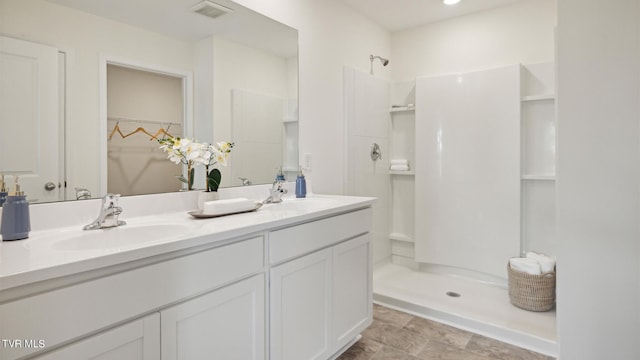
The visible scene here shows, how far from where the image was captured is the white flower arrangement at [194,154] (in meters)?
1.63

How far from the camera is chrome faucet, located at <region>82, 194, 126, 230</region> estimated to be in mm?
1289

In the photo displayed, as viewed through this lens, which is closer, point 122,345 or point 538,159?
point 122,345

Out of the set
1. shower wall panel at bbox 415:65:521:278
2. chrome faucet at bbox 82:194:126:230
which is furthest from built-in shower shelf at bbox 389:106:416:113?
chrome faucet at bbox 82:194:126:230

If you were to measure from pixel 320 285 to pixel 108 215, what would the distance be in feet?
3.21

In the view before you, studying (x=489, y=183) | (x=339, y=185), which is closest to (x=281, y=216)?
(x=339, y=185)

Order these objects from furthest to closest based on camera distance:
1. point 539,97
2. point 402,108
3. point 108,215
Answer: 1. point 402,108
2. point 539,97
3. point 108,215

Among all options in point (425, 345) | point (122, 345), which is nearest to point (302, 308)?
point (122, 345)

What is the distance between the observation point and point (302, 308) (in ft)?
5.22

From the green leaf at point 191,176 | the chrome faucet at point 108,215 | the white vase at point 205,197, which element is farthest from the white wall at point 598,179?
the chrome faucet at point 108,215

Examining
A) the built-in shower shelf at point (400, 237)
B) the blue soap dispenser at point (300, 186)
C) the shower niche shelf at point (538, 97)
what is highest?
the shower niche shelf at point (538, 97)

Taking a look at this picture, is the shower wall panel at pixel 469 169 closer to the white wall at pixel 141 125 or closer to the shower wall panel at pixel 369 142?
the shower wall panel at pixel 369 142

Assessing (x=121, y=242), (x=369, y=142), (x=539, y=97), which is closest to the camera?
(x=121, y=242)

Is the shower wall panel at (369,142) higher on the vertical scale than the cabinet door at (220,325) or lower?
higher

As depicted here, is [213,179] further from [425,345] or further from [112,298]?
[425,345]
